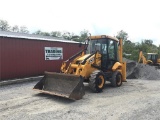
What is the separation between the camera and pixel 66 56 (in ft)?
54.2

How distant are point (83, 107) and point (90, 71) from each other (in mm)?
2697

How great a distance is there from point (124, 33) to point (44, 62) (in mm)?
46592

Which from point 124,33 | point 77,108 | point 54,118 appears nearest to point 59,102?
point 77,108

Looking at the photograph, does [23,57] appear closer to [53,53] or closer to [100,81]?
[53,53]

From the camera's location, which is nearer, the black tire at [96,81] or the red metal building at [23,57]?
the black tire at [96,81]

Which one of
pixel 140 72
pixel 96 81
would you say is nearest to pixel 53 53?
pixel 140 72

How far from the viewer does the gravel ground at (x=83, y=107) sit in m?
6.03

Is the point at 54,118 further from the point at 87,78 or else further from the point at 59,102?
the point at 87,78

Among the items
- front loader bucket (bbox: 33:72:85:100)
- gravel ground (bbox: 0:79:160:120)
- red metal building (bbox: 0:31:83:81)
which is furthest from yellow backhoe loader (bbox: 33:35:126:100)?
red metal building (bbox: 0:31:83:81)

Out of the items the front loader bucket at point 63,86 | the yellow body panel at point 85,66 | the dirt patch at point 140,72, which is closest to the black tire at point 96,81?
the yellow body panel at point 85,66

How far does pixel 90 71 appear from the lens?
942cm

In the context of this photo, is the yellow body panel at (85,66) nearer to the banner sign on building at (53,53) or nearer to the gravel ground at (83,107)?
the gravel ground at (83,107)

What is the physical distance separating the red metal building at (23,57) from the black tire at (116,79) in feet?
17.9

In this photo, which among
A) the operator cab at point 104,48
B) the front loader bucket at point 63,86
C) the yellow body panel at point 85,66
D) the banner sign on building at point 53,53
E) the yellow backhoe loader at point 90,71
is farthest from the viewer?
the banner sign on building at point 53,53
